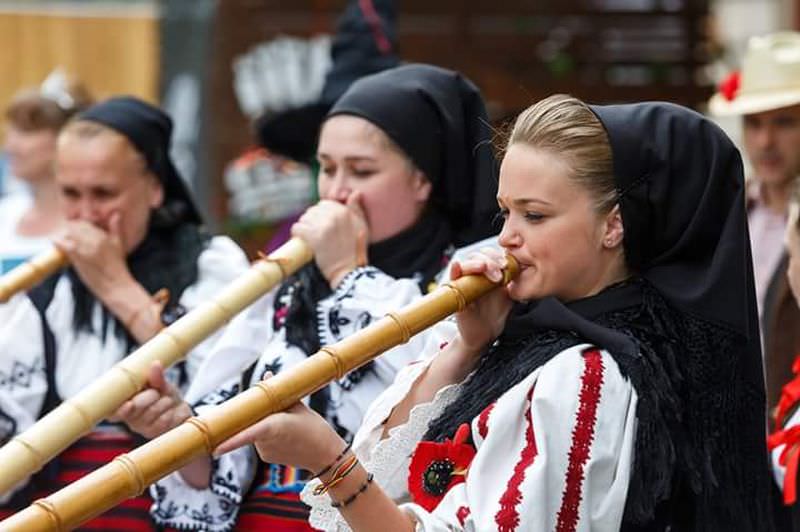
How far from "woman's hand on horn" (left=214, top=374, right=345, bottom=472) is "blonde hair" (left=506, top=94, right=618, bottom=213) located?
69cm

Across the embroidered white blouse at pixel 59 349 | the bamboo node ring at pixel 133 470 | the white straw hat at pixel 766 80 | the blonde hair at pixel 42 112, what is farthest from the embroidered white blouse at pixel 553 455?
the blonde hair at pixel 42 112

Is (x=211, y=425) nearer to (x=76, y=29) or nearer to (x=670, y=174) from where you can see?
(x=670, y=174)

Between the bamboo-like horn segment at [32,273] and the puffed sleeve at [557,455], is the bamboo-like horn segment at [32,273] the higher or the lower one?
the lower one

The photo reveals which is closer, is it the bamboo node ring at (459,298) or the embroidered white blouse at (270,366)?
the bamboo node ring at (459,298)

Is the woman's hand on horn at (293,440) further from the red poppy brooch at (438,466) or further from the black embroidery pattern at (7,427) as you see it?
the black embroidery pattern at (7,427)

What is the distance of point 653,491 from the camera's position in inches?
117

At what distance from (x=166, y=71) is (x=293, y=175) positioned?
3.89 ft

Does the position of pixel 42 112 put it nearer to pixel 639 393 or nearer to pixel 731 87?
pixel 731 87

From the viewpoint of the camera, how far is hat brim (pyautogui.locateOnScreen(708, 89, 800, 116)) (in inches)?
217

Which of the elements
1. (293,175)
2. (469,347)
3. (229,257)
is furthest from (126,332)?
(293,175)

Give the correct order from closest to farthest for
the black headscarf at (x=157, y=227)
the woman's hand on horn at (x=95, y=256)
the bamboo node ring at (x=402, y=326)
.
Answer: the bamboo node ring at (x=402, y=326) → the woman's hand on horn at (x=95, y=256) → the black headscarf at (x=157, y=227)

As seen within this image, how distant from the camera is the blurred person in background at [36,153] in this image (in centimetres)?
679

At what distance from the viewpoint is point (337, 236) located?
4.04m

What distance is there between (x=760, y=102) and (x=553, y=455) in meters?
2.98
